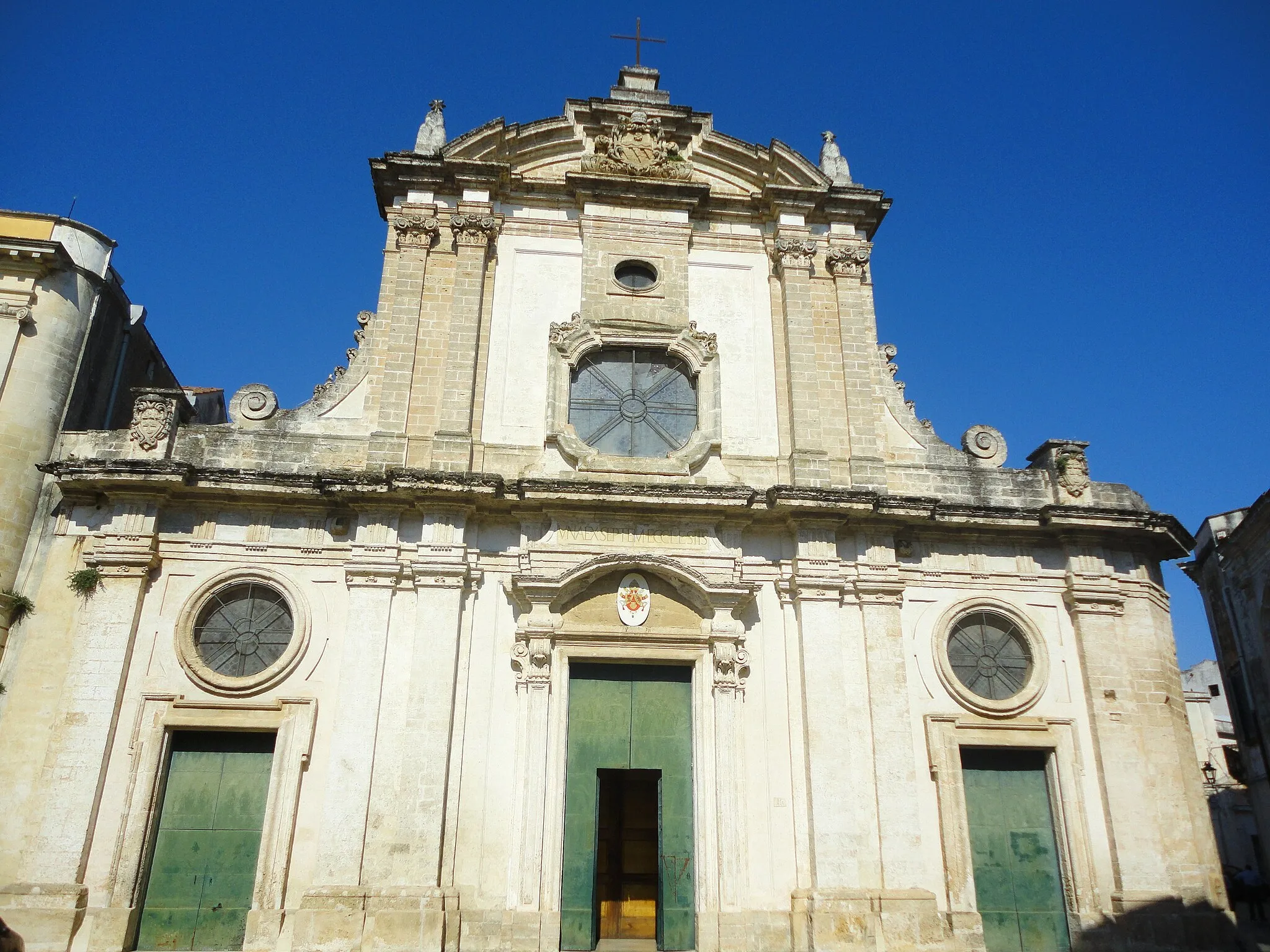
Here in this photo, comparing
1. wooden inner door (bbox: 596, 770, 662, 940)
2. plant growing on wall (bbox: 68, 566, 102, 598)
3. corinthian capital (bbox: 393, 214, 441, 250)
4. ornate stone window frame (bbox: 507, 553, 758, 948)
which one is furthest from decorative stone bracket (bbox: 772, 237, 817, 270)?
plant growing on wall (bbox: 68, 566, 102, 598)

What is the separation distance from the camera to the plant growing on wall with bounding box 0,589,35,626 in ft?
39.9

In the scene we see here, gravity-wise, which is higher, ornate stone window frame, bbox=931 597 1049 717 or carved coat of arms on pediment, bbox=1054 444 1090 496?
carved coat of arms on pediment, bbox=1054 444 1090 496

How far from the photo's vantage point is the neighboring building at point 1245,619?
17062 mm

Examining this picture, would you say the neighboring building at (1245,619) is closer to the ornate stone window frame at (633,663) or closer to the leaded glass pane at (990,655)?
the leaded glass pane at (990,655)

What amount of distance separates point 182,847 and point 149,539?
3763 millimetres

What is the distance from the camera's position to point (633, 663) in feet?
41.5

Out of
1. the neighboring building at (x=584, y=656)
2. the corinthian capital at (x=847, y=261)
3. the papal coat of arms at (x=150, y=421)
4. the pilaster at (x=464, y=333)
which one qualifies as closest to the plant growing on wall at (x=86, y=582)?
the neighboring building at (x=584, y=656)

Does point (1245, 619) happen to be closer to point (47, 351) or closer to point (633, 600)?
point (633, 600)

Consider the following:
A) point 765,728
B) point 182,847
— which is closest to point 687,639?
point 765,728

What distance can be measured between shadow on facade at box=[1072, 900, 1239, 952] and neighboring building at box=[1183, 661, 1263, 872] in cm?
975

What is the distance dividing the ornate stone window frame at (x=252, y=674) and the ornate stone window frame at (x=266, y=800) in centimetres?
22

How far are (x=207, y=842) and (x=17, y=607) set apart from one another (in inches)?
149

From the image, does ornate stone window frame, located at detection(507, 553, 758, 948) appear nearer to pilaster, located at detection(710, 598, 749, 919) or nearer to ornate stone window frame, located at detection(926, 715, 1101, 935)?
pilaster, located at detection(710, 598, 749, 919)

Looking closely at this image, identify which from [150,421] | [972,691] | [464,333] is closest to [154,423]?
[150,421]
